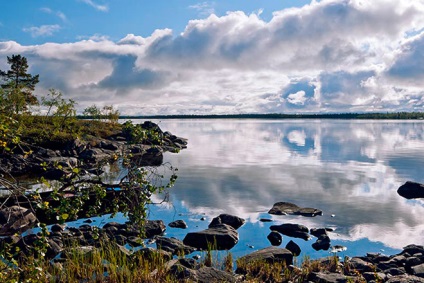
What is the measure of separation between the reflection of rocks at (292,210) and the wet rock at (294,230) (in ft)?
13.1

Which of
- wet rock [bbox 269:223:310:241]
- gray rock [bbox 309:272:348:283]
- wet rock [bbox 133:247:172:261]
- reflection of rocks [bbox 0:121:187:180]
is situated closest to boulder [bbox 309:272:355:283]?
gray rock [bbox 309:272:348:283]

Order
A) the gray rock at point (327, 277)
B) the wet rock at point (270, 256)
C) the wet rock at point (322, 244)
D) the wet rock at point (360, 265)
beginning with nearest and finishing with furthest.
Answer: the gray rock at point (327, 277) < the wet rock at point (360, 265) < the wet rock at point (270, 256) < the wet rock at point (322, 244)

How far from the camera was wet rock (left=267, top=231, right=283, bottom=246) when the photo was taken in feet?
65.5

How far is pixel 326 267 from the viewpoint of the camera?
14922mm

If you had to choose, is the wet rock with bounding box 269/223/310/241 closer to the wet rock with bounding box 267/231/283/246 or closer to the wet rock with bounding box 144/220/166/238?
the wet rock with bounding box 267/231/283/246

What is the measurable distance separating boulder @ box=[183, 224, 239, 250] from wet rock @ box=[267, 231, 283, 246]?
1769 millimetres

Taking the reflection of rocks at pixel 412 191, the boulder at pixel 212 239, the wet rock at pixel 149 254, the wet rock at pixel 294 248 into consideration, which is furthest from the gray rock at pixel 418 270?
the reflection of rocks at pixel 412 191

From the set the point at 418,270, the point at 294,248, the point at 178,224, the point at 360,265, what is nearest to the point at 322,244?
the point at 294,248

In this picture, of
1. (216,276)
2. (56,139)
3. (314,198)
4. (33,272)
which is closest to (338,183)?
(314,198)

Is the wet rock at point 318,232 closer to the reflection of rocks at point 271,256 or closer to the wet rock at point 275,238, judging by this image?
the wet rock at point 275,238

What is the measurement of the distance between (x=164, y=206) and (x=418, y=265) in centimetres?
1678

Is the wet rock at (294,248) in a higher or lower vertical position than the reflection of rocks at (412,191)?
lower

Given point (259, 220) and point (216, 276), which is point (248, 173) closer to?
point (259, 220)

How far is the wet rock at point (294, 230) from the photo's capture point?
20828 millimetres
